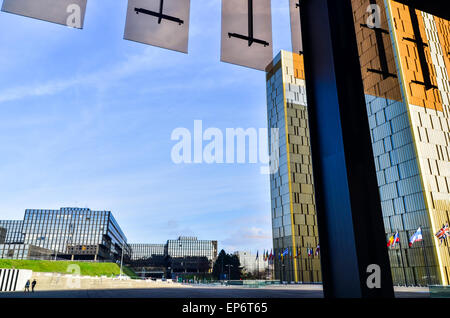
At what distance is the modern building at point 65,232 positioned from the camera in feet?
262

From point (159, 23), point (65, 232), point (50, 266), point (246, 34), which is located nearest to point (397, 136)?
point (246, 34)

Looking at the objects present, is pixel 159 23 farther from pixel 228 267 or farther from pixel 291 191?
pixel 228 267

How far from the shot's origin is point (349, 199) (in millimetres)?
2559

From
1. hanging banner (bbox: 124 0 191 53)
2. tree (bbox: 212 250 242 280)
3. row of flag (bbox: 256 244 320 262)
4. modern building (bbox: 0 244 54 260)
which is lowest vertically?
tree (bbox: 212 250 242 280)

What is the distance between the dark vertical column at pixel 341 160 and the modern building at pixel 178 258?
92983 mm

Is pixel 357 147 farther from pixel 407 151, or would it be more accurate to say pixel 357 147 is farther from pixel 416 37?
pixel 407 151

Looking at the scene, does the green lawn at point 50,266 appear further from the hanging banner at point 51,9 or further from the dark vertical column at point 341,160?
the dark vertical column at point 341,160

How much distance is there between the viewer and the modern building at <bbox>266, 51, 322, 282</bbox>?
44.5 m

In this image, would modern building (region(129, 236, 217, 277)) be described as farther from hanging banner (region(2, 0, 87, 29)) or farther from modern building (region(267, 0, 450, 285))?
hanging banner (region(2, 0, 87, 29))

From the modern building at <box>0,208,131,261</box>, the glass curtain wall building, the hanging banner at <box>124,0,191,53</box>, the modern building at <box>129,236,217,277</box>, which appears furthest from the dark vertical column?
the modern building at <box>129,236,217,277</box>

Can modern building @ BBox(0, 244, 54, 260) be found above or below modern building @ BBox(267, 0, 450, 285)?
below

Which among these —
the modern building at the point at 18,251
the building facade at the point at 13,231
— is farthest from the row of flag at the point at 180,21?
the building facade at the point at 13,231

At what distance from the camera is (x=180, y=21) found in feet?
12.2

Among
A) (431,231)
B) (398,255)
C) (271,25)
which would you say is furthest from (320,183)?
(398,255)
